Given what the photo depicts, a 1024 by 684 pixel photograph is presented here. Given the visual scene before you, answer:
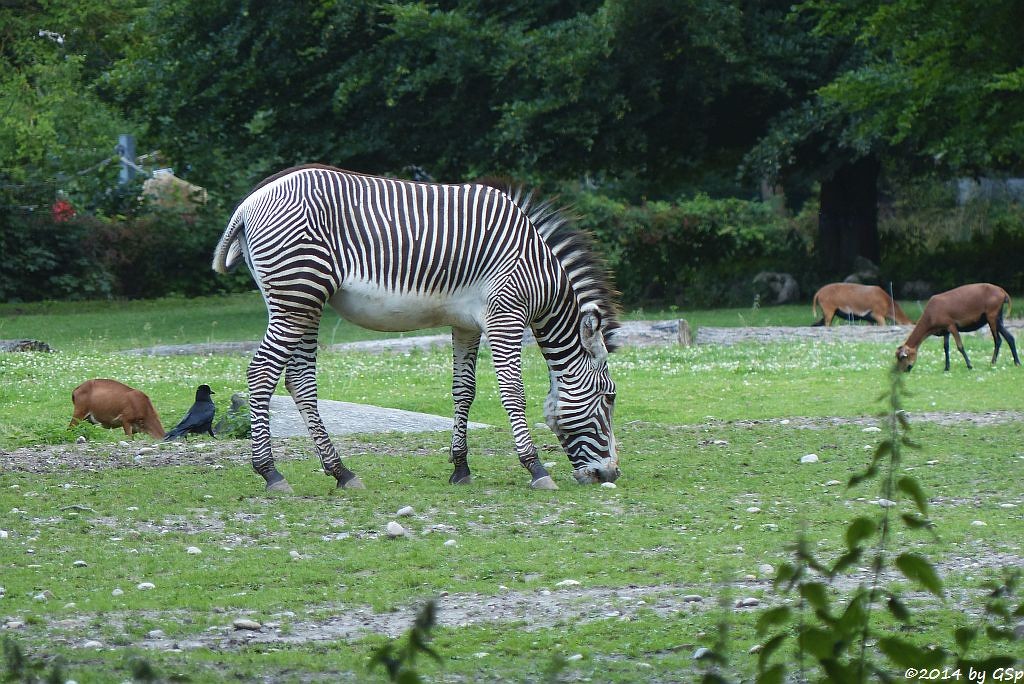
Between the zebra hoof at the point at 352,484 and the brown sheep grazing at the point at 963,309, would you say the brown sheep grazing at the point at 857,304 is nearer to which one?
the brown sheep grazing at the point at 963,309

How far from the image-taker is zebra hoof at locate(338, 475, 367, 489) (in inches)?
367

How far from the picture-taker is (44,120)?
26.0 metres

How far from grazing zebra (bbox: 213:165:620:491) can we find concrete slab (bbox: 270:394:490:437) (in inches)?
89.6

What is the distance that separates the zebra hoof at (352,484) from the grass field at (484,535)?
7.1 inches

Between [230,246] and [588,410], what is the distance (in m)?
2.83

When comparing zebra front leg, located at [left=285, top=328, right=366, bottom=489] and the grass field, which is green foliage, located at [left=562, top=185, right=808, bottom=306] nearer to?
the grass field

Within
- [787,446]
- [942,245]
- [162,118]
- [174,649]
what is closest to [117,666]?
[174,649]

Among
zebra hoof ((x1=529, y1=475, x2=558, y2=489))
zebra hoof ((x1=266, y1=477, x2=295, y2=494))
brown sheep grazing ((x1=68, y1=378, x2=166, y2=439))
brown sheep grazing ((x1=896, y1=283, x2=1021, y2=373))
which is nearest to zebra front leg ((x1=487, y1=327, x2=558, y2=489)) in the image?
zebra hoof ((x1=529, y1=475, x2=558, y2=489))

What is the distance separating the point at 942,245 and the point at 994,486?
22.4 meters

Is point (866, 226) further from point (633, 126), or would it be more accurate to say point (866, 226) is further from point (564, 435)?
point (564, 435)

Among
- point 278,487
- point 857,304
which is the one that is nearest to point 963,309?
point 857,304

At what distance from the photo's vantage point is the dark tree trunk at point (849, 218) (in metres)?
29.1

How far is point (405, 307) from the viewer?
31.6 feet

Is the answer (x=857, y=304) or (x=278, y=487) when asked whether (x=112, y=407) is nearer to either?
(x=278, y=487)
